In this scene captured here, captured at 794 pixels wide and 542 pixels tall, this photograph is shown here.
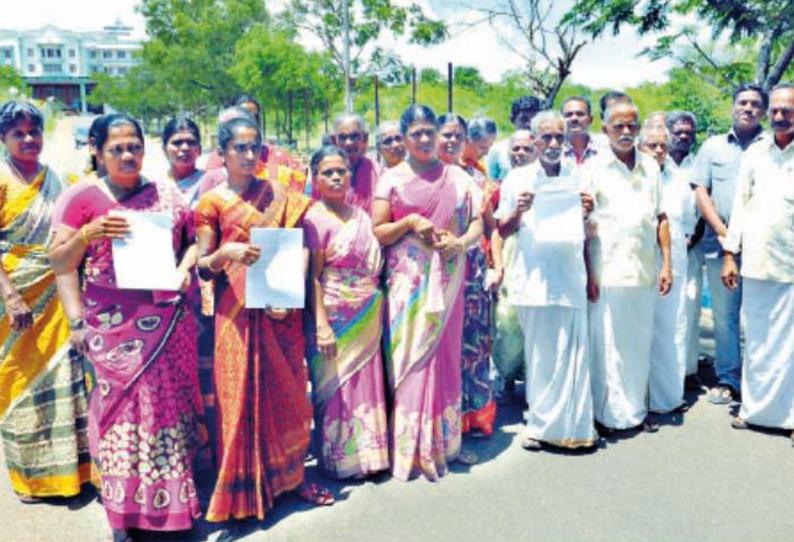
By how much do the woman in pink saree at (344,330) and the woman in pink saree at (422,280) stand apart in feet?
0.31

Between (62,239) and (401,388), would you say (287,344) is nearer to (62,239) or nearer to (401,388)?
(401,388)

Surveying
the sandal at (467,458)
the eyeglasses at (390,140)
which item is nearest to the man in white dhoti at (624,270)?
the sandal at (467,458)

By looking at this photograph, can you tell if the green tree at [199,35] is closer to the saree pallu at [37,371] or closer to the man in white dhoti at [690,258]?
the man in white dhoti at [690,258]

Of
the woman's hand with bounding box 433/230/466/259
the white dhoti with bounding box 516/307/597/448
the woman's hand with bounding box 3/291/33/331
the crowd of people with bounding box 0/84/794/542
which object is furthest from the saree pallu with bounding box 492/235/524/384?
the woman's hand with bounding box 3/291/33/331

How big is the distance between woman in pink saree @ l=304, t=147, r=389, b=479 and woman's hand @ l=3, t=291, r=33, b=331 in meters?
1.40

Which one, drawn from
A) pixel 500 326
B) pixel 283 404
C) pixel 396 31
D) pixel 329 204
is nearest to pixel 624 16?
pixel 500 326

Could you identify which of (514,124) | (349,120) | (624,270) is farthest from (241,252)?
(514,124)

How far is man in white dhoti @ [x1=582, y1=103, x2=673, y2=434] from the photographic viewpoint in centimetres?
441

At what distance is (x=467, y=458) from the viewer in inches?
167

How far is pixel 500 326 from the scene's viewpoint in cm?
519

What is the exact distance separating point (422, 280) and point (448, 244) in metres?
0.24

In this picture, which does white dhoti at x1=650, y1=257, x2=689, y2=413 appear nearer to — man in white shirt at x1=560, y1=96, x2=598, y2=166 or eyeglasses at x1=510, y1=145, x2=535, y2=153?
man in white shirt at x1=560, y1=96, x2=598, y2=166

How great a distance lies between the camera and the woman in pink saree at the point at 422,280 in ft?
12.7

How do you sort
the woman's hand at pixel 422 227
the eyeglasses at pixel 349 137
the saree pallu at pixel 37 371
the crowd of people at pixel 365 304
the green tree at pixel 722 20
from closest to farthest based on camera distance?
1. the crowd of people at pixel 365 304
2. the saree pallu at pixel 37 371
3. the woman's hand at pixel 422 227
4. the eyeglasses at pixel 349 137
5. the green tree at pixel 722 20
